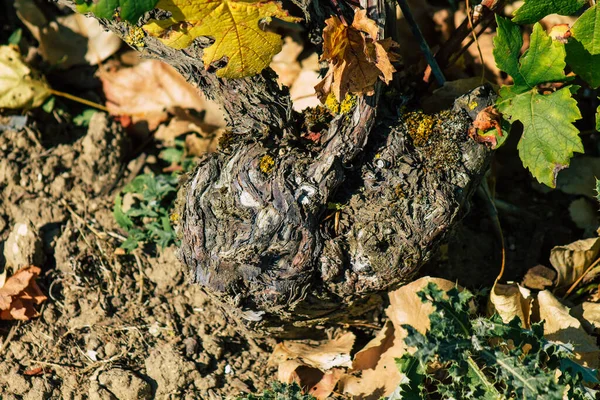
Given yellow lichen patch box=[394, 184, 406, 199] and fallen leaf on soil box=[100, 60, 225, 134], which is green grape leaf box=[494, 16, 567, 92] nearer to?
yellow lichen patch box=[394, 184, 406, 199]

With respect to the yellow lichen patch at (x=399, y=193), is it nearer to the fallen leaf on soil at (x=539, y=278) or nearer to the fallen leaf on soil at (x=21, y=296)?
the fallen leaf on soil at (x=539, y=278)

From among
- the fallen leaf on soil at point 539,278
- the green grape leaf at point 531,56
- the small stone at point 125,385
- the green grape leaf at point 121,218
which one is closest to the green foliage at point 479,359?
the fallen leaf on soil at point 539,278

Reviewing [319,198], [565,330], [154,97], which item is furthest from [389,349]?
[154,97]

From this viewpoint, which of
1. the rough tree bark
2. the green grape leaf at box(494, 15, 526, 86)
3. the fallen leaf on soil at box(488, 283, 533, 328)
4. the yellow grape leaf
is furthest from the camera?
the fallen leaf on soil at box(488, 283, 533, 328)

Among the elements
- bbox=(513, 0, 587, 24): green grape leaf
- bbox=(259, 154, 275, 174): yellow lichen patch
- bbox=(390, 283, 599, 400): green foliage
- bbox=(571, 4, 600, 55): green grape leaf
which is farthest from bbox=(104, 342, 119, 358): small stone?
bbox=(571, 4, 600, 55): green grape leaf

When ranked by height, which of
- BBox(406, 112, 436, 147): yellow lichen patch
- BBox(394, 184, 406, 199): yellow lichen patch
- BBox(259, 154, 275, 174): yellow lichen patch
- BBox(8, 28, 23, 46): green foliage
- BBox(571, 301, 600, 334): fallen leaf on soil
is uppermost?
BBox(406, 112, 436, 147): yellow lichen patch

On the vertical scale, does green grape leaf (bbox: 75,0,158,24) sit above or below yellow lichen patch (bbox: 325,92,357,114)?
above
